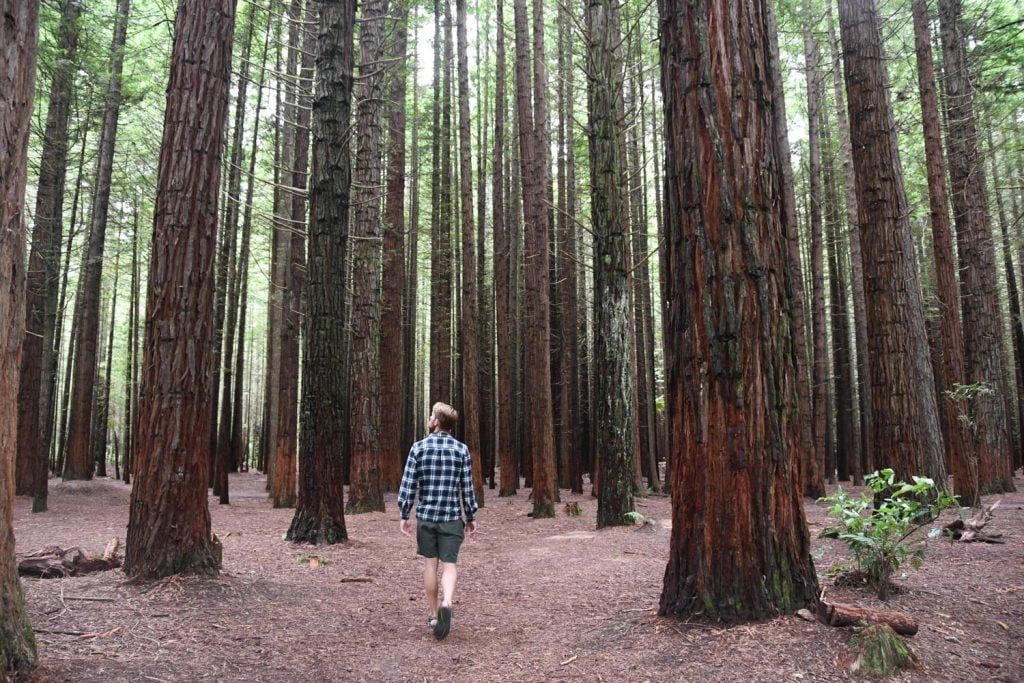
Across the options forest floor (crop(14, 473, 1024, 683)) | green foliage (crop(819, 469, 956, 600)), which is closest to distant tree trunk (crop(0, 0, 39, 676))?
forest floor (crop(14, 473, 1024, 683))

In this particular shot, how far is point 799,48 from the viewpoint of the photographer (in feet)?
61.2

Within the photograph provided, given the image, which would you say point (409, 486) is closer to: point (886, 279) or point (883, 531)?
point (883, 531)

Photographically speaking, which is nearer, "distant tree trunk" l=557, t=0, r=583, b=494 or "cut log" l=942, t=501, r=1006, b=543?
"cut log" l=942, t=501, r=1006, b=543

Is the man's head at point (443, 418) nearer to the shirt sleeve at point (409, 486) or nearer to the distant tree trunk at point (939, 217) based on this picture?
the shirt sleeve at point (409, 486)

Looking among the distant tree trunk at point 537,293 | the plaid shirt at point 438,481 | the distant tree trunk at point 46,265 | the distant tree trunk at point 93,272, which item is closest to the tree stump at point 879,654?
the plaid shirt at point 438,481

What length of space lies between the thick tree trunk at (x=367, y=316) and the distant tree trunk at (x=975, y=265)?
10.1 m

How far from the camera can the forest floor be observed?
3502 mm

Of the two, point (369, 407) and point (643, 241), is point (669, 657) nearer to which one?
point (369, 407)

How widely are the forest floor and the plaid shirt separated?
931 millimetres

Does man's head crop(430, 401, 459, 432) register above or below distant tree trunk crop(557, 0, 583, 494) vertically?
below

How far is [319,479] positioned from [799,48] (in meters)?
17.8

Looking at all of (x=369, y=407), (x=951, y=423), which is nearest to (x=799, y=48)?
(x=951, y=423)

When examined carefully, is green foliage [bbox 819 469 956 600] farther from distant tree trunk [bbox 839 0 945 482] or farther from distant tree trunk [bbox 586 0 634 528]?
distant tree trunk [bbox 586 0 634 528]

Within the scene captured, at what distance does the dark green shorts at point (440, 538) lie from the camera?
506 cm
